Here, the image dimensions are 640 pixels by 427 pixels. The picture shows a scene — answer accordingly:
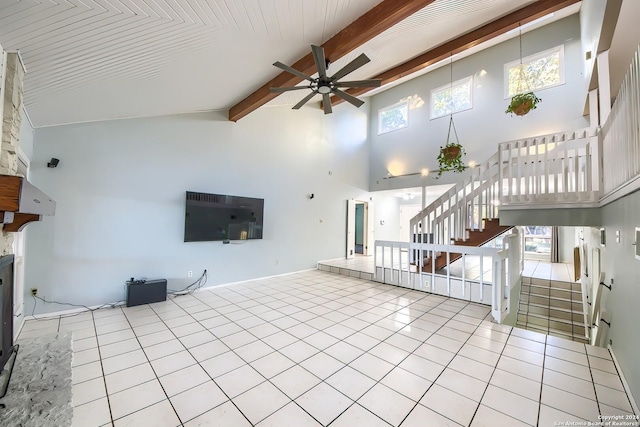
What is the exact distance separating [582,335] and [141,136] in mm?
8555

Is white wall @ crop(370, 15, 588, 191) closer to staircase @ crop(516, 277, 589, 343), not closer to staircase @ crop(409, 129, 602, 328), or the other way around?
staircase @ crop(409, 129, 602, 328)

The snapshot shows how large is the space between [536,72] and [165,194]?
28.3ft

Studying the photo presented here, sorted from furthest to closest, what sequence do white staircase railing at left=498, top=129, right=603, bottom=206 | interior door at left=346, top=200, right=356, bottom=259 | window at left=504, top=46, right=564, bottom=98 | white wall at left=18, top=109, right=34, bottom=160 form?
interior door at left=346, top=200, right=356, bottom=259
window at left=504, top=46, right=564, bottom=98
white staircase railing at left=498, top=129, right=603, bottom=206
white wall at left=18, top=109, right=34, bottom=160

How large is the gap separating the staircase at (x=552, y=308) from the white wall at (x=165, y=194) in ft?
15.7

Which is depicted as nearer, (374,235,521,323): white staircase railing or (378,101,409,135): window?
(374,235,521,323): white staircase railing

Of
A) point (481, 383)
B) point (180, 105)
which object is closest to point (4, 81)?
point (180, 105)

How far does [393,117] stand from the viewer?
8.48m

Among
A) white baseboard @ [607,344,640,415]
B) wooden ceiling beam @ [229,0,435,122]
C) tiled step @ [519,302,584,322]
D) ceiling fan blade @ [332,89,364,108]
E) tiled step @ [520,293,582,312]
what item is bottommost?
tiled step @ [519,302,584,322]

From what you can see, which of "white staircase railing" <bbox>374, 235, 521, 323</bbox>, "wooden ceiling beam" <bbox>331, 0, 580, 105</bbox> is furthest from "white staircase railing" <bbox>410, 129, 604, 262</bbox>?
"wooden ceiling beam" <bbox>331, 0, 580, 105</bbox>

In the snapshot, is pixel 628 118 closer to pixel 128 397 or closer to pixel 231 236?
pixel 128 397

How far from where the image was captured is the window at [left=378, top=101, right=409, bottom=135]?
8145mm

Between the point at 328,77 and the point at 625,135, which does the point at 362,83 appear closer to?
the point at 328,77

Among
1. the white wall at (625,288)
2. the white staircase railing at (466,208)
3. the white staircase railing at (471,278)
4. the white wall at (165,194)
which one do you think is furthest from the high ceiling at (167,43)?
the white staircase railing at (471,278)

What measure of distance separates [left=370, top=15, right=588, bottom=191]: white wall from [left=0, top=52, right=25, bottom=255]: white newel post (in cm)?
784
